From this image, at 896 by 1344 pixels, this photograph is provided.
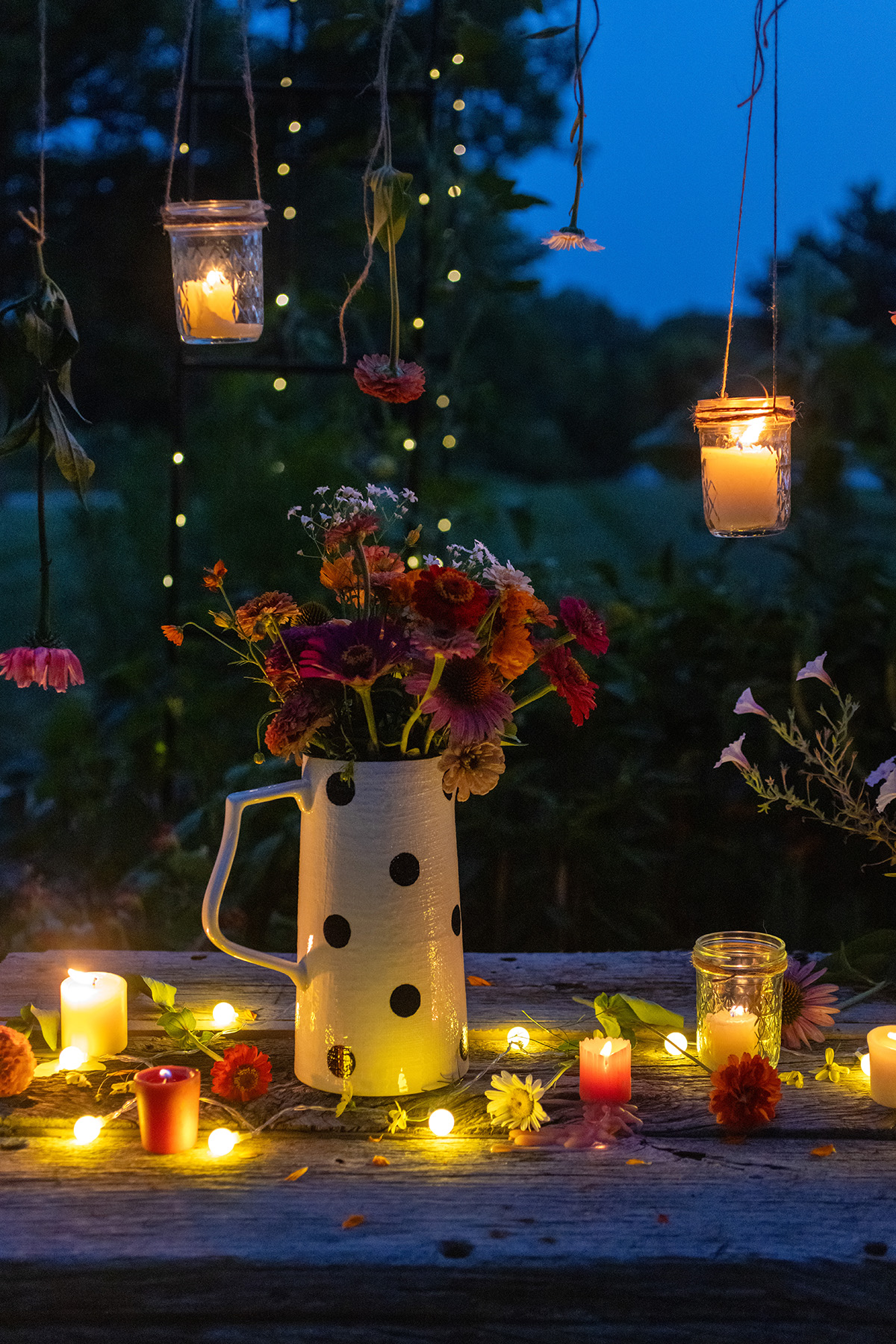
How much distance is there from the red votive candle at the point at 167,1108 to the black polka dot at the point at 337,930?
0.14 m

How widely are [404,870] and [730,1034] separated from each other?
0.98ft

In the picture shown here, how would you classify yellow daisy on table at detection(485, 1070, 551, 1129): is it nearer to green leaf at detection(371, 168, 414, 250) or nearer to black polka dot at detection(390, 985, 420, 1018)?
black polka dot at detection(390, 985, 420, 1018)

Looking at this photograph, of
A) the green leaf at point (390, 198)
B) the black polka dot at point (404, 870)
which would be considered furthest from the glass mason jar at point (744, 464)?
the black polka dot at point (404, 870)

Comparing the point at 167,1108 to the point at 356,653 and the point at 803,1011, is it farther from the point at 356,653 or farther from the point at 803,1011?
the point at 803,1011

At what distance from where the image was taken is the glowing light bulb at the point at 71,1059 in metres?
1.03

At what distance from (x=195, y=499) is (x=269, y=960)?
1.66m

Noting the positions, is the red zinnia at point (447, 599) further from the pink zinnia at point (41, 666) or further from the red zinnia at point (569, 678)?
the pink zinnia at point (41, 666)

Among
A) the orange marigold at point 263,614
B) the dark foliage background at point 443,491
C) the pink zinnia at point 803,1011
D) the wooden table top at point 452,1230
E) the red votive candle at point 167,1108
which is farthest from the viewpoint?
the dark foliage background at point 443,491

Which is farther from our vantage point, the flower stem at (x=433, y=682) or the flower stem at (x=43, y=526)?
the flower stem at (x=43, y=526)

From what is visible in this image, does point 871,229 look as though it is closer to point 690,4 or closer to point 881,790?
point 690,4

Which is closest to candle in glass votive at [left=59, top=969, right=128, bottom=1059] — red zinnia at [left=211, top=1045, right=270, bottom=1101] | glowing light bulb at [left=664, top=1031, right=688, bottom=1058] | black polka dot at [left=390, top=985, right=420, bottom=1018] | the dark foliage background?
red zinnia at [left=211, top=1045, right=270, bottom=1101]

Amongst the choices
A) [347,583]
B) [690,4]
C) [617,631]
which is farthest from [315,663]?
[690,4]

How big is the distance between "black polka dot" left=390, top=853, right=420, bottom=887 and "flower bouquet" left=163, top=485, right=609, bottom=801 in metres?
0.06

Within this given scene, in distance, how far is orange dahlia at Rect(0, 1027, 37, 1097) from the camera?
0.98 m
